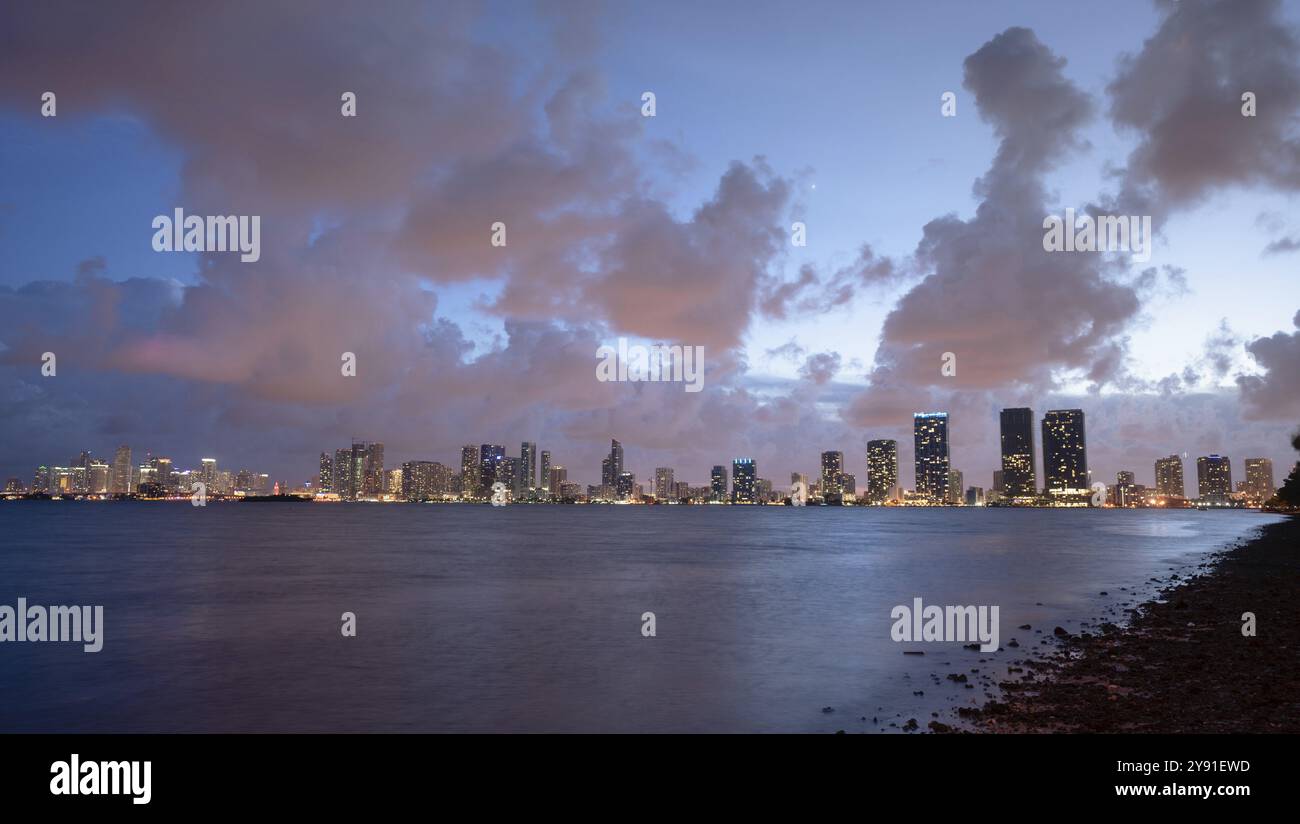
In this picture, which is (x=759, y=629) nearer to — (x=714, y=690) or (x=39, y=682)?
(x=714, y=690)

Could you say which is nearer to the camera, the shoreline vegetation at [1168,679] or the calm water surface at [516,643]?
the shoreline vegetation at [1168,679]

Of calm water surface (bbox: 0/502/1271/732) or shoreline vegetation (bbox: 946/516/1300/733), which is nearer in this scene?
shoreline vegetation (bbox: 946/516/1300/733)

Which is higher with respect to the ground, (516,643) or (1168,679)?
(1168,679)

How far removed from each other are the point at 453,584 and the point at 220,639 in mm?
21609

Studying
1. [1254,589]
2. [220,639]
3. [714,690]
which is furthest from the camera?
[1254,589]

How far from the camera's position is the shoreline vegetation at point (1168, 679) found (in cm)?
1492

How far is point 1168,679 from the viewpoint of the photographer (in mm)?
18688

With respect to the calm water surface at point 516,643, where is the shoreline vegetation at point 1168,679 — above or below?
above

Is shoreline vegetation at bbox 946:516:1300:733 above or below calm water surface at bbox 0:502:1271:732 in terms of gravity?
above

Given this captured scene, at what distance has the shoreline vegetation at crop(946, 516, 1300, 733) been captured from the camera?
14922mm

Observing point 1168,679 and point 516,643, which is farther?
point 516,643
